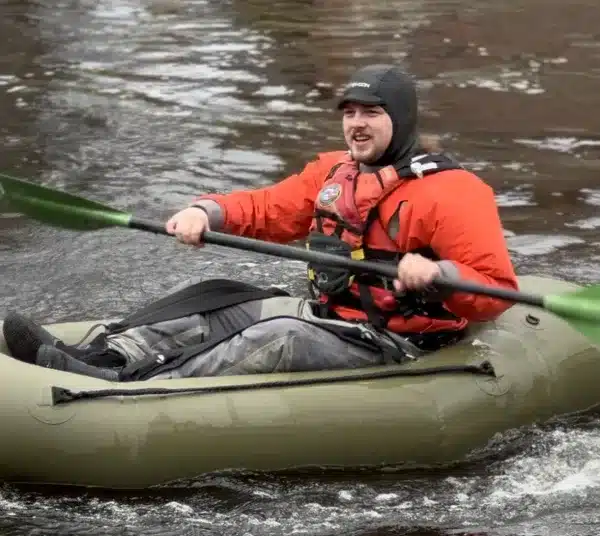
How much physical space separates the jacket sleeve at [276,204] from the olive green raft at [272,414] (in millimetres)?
239

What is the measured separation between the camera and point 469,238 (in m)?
3.75

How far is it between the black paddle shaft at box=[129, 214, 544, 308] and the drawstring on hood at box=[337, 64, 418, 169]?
0.38 metres

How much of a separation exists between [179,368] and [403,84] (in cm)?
122

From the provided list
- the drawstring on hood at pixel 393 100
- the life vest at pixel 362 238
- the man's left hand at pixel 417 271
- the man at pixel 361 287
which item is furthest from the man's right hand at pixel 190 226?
the man's left hand at pixel 417 271

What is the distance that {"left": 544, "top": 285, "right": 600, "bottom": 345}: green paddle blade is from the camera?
3.79m

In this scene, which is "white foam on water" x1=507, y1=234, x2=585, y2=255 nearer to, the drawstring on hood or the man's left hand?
the drawstring on hood

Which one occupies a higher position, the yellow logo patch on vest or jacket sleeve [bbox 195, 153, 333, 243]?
the yellow logo patch on vest

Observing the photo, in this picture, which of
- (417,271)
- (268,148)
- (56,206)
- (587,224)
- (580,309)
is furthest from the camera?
(268,148)

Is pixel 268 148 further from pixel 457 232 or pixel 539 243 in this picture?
pixel 457 232

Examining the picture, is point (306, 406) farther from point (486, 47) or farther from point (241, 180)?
point (486, 47)


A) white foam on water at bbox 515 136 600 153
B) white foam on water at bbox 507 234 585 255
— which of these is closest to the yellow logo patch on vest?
white foam on water at bbox 507 234 585 255

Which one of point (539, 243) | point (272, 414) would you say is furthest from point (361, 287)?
point (539, 243)

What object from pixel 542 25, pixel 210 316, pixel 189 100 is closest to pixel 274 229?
pixel 210 316

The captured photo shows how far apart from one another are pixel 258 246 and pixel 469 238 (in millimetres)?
735
